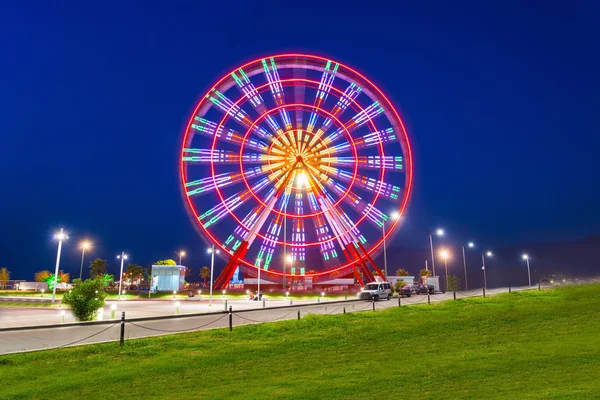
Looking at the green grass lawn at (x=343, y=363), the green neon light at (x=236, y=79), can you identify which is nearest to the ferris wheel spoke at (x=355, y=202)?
the green neon light at (x=236, y=79)

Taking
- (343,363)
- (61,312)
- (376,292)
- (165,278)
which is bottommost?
(343,363)

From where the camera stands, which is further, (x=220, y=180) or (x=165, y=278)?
(x=165, y=278)

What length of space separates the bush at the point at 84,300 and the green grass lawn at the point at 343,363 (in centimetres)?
797

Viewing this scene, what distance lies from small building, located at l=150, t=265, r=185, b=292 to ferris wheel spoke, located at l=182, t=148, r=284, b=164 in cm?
2183

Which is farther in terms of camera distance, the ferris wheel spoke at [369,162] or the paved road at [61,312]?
the ferris wheel spoke at [369,162]

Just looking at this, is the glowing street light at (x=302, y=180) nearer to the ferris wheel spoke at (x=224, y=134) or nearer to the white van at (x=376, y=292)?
the ferris wheel spoke at (x=224, y=134)

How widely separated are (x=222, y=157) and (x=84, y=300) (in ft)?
69.6

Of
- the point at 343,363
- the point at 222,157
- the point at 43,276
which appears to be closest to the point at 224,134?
the point at 222,157

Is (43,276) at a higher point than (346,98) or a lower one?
lower

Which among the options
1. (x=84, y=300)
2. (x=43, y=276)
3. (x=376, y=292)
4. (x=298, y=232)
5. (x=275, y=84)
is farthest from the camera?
(x=43, y=276)

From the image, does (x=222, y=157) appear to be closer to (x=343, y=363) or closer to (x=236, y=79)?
(x=236, y=79)

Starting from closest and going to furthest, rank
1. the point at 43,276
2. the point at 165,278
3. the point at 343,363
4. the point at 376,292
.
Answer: the point at 343,363
the point at 376,292
the point at 165,278
the point at 43,276

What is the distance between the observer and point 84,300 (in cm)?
2084

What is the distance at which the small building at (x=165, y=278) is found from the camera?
55.9 m
